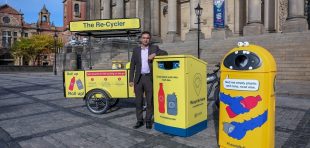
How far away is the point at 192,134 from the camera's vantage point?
5.95 m

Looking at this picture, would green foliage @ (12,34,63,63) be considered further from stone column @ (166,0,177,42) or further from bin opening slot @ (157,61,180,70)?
bin opening slot @ (157,61,180,70)

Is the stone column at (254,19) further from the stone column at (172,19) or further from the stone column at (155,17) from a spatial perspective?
the stone column at (155,17)

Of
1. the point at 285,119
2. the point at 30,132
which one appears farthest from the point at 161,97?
the point at 285,119

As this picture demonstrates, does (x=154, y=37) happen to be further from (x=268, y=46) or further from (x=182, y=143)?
(x=182, y=143)

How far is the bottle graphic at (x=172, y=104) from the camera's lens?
19.0ft

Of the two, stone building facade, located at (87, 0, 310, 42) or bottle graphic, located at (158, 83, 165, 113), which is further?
stone building facade, located at (87, 0, 310, 42)

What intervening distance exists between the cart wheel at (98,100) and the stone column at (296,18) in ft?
53.1

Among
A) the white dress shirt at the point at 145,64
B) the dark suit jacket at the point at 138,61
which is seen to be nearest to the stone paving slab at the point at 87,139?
the dark suit jacket at the point at 138,61

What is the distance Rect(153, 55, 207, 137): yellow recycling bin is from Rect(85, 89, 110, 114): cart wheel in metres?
2.51

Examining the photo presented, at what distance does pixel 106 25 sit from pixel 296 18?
15.2 metres

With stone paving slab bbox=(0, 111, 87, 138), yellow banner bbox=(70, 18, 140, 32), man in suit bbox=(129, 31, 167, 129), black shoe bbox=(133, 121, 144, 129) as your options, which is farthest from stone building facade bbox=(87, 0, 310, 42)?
stone paving slab bbox=(0, 111, 87, 138)

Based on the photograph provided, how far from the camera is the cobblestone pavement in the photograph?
550cm

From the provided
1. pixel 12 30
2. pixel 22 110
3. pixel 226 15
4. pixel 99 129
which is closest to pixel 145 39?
Answer: pixel 99 129

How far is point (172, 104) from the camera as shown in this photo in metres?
5.86
